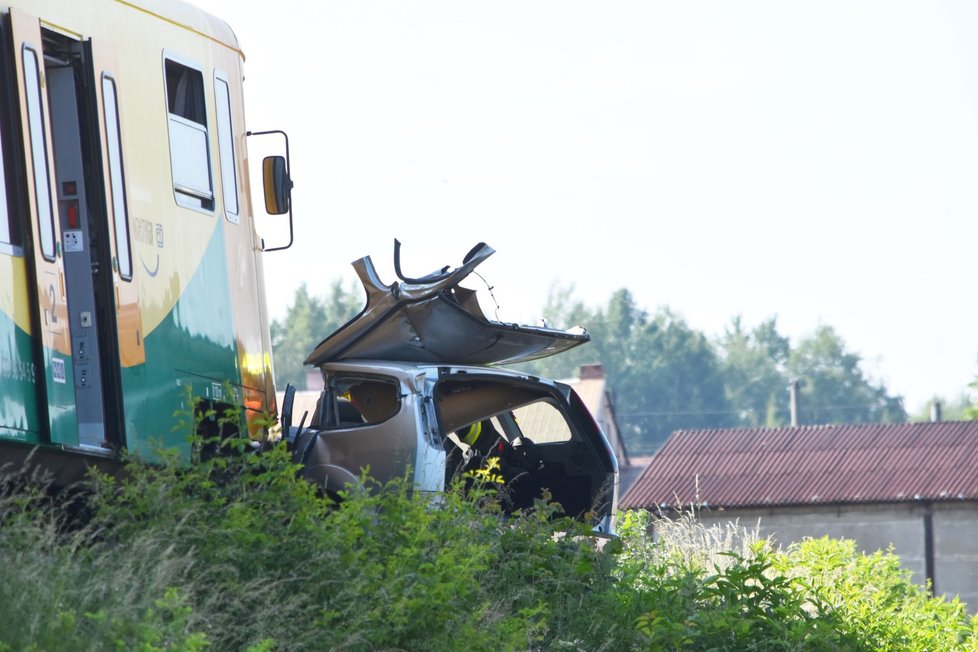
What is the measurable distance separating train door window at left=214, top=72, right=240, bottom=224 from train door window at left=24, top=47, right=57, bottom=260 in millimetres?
2271

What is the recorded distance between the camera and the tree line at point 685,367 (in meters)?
114

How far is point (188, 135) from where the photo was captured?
1023cm

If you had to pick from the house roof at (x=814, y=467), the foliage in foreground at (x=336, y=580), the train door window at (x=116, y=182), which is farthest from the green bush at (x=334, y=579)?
the house roof at (x=814, y=467)

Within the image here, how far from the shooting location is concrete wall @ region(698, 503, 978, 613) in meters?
29.3

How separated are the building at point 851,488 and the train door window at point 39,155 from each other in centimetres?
2124

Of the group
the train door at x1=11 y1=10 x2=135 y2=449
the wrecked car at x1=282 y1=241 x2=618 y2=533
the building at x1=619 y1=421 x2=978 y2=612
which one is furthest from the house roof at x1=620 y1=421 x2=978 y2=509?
the train door at x1=11 y1=10 x2=135 y2=449

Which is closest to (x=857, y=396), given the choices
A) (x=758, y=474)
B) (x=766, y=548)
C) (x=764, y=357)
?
(x=764, y=357)

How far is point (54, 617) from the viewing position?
256 inches

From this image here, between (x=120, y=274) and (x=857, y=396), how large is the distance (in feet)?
373

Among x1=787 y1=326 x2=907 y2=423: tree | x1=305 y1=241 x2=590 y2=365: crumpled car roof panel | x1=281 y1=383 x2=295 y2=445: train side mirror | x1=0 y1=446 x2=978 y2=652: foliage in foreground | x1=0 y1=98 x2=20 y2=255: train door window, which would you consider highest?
x1=0 y1=98 x2=20 y2=255: train door window

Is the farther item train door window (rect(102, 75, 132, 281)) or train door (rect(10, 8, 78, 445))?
train door window (rect(102, 75, 132, 281))

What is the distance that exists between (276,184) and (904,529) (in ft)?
71.0

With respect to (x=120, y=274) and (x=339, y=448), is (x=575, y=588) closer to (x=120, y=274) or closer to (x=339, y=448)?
(x=339, y=448)

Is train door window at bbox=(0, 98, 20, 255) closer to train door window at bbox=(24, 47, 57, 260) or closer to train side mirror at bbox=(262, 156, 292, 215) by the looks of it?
train door window at bbox=(24, 47, 57, 260)
